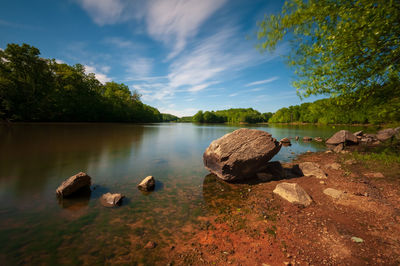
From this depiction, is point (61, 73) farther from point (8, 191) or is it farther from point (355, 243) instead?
point (355, 243)

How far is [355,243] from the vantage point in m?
3.58

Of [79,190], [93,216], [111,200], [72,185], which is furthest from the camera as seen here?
[79,190]

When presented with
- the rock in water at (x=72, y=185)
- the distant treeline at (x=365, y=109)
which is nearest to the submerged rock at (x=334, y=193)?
the distant treeline at (x=365, y=109)

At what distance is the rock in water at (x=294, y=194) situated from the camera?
18.6ft

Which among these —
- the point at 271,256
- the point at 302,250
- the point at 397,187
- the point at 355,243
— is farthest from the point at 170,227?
the point at 397,187

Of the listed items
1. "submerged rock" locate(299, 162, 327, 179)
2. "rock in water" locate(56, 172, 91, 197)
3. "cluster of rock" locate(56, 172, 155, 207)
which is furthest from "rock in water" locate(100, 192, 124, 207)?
"submerged rock" locate(299, 162, 327, 179)

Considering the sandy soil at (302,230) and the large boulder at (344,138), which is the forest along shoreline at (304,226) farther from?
the large boulder at (344,138)

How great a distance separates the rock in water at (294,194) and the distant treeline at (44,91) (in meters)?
60.3

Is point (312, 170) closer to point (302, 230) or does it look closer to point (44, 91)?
point (302, 230)

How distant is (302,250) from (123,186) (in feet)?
26.1

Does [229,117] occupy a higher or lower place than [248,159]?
higher

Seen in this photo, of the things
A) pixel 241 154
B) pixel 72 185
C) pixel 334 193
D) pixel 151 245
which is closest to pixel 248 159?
pixel 241 154

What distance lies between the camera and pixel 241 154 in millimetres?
8406

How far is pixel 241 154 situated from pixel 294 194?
10.2 ft
